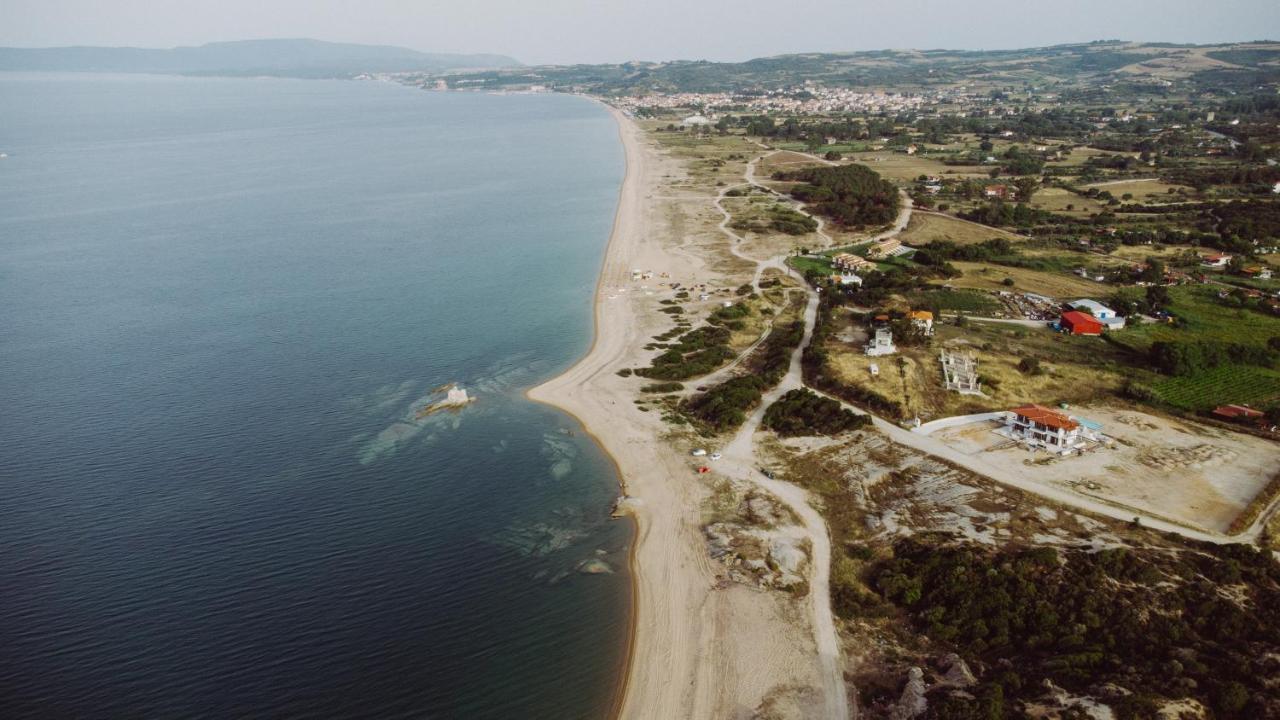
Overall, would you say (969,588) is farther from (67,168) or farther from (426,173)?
(67,168)

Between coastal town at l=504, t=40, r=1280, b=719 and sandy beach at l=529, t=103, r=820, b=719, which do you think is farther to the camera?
sandy beach at l=529, t=103, r=820, b=719

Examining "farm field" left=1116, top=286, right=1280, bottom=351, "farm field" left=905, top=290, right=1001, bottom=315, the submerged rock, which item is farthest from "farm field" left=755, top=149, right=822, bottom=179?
the submerged rock

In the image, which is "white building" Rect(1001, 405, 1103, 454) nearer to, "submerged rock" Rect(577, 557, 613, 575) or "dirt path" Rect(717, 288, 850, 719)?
"dirt path" Rect(717, 288, 850, 719)

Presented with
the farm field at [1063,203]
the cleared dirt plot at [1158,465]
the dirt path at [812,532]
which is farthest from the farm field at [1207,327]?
the farm field at [1063,203]

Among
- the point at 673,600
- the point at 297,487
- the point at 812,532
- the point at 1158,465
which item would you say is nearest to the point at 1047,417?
the point at 1158,465

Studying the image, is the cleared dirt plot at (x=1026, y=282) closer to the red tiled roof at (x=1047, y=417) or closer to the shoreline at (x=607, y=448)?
the red tiled roof at (x=1047, y=417)

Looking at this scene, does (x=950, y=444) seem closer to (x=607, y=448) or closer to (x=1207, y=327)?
(x=607, y=448)

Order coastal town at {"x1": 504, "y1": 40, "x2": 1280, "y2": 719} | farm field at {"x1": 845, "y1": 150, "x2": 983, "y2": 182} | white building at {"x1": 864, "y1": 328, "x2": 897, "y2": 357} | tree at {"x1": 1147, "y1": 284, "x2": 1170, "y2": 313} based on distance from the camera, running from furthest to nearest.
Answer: farm field at {"x1": 845, "y1": 150, "x2": 983, "y2": 182} → tree at {"x1": 1147, "y1": 284, "x2": 1170, "y2": 313} → white building at {"x1": 864, "y1": 328, "x2": 897, "y2": 357} → coastal town at {"x1": 504, "y1": 40, "x2": 1280, "y2": 719}

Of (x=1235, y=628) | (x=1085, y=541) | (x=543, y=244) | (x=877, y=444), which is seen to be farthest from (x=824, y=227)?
(x=1235, y=628)
